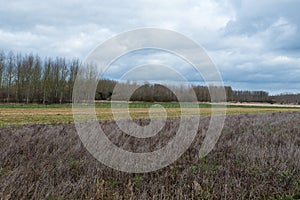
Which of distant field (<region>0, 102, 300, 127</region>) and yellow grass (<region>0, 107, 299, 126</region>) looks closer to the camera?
yellow grass (<region>0, 107, 299, 126</region>)

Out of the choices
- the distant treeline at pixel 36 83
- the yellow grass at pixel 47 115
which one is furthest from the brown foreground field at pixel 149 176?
the distant treeline at pixel 36 83

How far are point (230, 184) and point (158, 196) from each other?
140 centimetres

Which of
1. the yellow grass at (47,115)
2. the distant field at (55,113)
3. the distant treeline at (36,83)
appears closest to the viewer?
the yellow grass at (47,115)

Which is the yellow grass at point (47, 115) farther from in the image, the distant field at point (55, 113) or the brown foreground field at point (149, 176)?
the brown foreground field at point (149, 176)

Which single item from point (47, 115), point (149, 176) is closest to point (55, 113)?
point (47, 115)

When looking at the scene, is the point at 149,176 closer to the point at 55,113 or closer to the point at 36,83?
the point at 55,113

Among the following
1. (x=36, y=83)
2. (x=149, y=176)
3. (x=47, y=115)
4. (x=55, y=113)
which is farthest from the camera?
(x=36, y=83)

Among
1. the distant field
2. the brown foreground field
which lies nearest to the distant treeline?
the distant field

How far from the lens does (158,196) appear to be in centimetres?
373

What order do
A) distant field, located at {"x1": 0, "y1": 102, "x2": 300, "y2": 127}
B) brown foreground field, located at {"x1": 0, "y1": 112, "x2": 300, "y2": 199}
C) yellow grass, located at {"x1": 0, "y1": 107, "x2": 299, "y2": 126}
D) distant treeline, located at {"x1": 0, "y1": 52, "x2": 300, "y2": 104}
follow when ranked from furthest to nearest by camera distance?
distant treeline, located at {"x1": 0, "y1": 52, "x2": 300, "y2": 104} → distant field, located at {"x1": 0, "y1": 102, "x2": 300, "y2": 127} → yellow grass, located at {"x1": 0, "y1": 107, "x2": 299, "y2": 126} → brown foreground field, located at {"x1": 0, "y1": 112, "x2": 300, "y2": 199}

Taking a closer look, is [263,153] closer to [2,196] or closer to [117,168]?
[117,168]

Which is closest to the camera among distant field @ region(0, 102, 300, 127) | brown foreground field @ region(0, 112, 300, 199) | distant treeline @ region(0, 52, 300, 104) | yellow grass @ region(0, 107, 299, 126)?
brown foreground field @ region(0, 112, 300, 199)

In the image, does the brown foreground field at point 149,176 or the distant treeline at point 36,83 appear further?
the distant treeline at point 36,83

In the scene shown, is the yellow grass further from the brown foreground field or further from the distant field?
the brown foreground field
